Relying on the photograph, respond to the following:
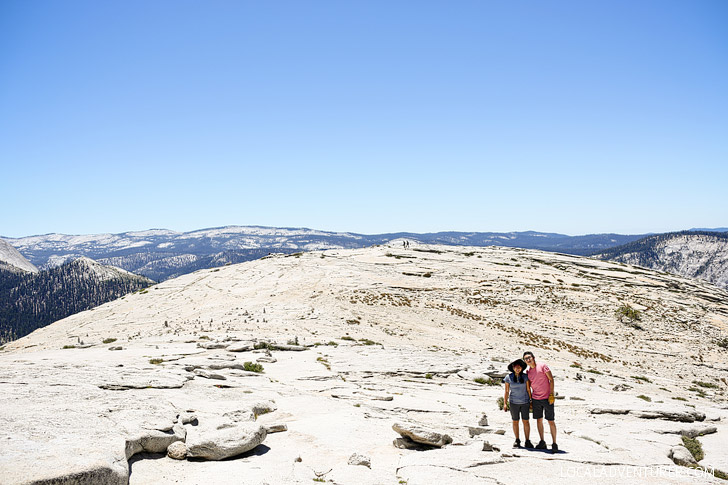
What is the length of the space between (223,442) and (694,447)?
15.6 meters

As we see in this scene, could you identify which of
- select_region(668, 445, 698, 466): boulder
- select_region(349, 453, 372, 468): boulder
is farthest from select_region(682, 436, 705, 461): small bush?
select_region(349, 453, 372, 468): boulder

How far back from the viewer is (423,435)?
12617 mm

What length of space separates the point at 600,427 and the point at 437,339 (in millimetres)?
23998

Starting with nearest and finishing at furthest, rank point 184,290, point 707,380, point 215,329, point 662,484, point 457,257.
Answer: point 662,484
point 707,380
point 215,329
point 184,290
point 457,257

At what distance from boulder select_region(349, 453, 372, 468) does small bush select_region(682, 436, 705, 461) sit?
10905 mm

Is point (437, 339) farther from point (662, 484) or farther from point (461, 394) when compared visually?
point (662, 484)

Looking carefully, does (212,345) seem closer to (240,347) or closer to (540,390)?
(240,347)

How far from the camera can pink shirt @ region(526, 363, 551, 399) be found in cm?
1266

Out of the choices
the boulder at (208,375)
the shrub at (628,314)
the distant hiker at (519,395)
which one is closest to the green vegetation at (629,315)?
the shrub at (628,314)

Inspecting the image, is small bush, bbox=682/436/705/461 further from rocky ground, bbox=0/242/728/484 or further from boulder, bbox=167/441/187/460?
boulder, bbox=167/441/187/460

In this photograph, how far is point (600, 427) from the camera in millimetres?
16328

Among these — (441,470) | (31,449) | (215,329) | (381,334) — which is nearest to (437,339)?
(381,334)

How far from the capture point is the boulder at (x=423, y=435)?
12.6 metres

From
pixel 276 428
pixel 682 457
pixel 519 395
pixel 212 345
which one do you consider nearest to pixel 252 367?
pixel 212 345
